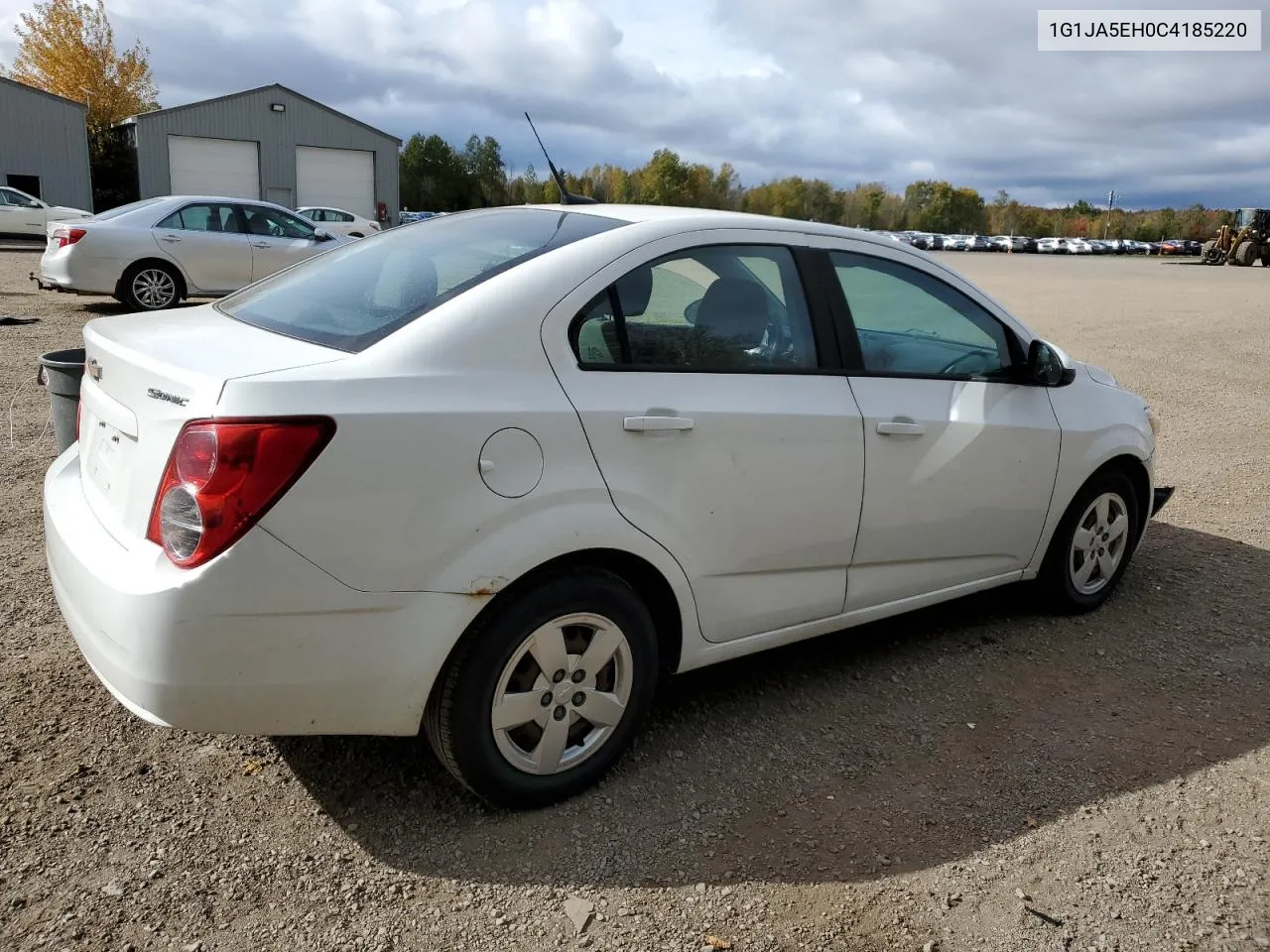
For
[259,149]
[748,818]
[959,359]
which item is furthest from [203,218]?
[259,149]

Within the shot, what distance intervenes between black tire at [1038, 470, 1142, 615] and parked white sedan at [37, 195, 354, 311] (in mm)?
10366

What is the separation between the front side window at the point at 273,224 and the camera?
525 inches

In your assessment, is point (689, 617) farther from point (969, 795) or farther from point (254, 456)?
point (254, 456)

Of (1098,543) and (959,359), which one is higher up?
(959,359)

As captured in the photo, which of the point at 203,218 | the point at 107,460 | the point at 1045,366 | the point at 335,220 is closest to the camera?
the point at 107,460

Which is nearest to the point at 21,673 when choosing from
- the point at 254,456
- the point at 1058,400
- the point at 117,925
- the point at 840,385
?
the point at 117,925

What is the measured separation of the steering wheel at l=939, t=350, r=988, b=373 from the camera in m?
3.85

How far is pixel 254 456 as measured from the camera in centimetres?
234

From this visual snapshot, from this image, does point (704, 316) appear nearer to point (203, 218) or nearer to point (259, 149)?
point (203, 218)


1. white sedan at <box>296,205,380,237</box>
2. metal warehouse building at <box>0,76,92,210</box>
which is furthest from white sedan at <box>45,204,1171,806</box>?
metal warehouse building at <box>0,76,92,210</box>

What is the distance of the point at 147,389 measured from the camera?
2.60m

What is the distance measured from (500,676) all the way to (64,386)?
9.16 feet

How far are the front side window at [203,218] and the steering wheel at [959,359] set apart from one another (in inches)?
447

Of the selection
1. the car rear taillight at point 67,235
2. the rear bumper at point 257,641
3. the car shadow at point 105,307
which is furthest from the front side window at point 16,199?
the rear bumper at point 257,641
